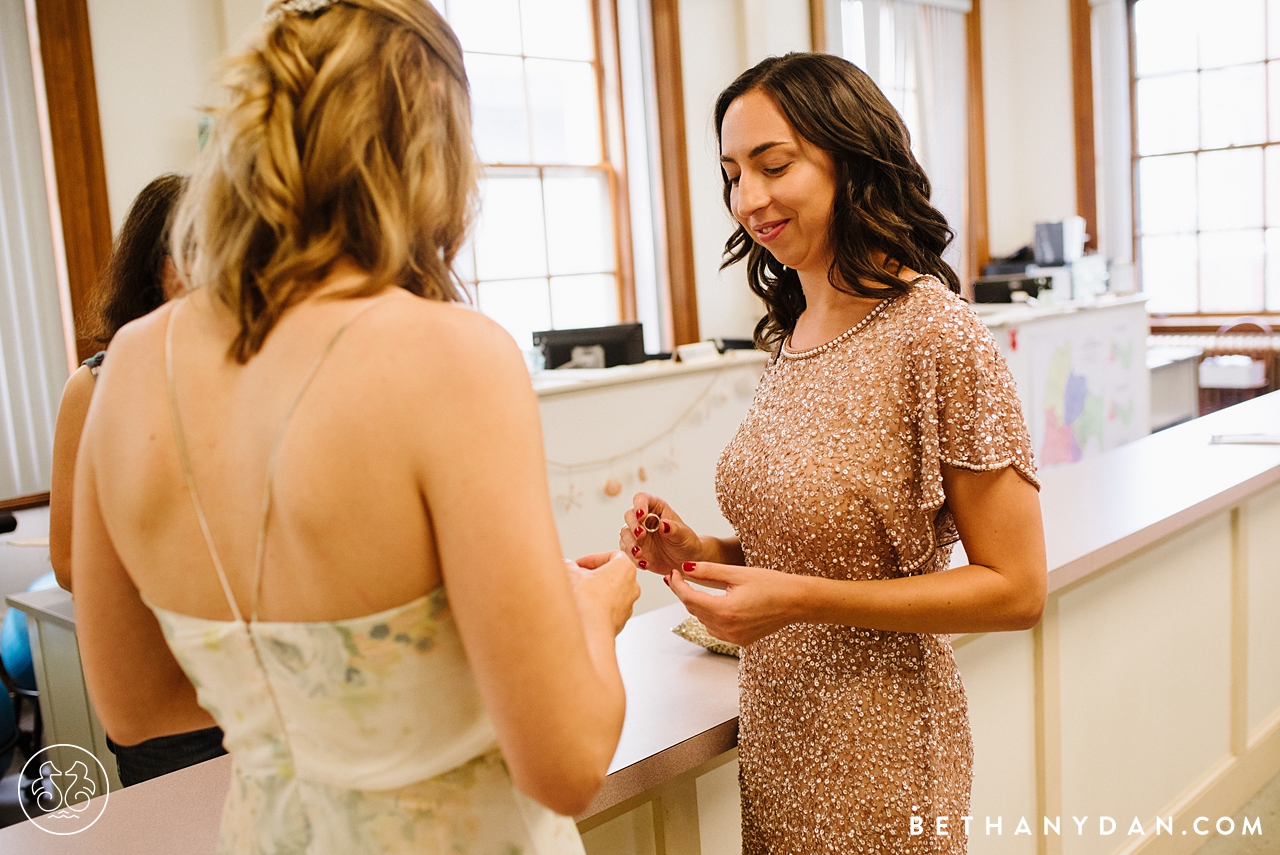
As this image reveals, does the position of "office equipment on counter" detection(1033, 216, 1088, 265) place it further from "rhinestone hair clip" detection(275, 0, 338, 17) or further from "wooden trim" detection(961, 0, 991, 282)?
"rhinestone hair clip" detection(275, 0, 338, 17)

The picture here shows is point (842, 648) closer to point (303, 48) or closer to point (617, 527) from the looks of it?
point (303, 48)

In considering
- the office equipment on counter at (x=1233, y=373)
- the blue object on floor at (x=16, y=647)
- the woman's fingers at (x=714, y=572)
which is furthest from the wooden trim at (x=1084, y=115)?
the woman's fingers at (x=714, y=572)

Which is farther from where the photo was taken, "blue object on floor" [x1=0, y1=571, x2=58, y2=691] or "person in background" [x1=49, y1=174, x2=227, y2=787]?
"blue object on floor" [x1=0, y1=571, x2=58, y2=691]

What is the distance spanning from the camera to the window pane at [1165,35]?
26.2 ft

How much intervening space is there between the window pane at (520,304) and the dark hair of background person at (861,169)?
4.48 m

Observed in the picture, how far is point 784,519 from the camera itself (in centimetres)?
131

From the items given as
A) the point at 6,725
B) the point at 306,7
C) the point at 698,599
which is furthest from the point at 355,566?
the point at 6,725

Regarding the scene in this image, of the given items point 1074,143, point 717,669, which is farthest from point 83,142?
point 1074,143

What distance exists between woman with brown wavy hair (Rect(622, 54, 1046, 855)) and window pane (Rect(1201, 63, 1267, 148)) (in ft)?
25.6

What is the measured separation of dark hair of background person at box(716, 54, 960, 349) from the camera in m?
1.32

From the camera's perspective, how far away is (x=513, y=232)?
586cm

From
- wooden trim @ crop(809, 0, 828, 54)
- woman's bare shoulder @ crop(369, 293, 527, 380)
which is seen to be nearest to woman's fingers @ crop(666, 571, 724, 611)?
woman's bare shoulder @ crop(369, 293, 527, 380)

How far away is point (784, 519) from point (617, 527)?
2.81 m

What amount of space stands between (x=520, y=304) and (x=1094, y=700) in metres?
4.21
